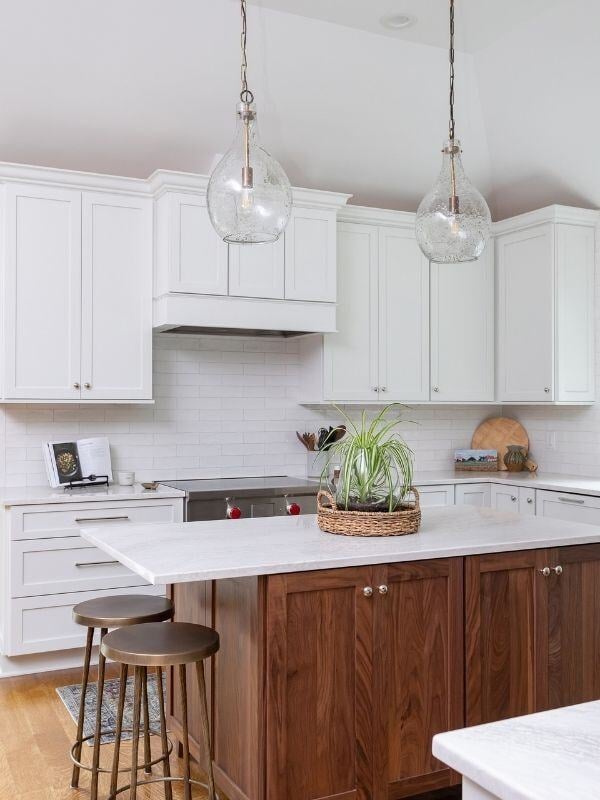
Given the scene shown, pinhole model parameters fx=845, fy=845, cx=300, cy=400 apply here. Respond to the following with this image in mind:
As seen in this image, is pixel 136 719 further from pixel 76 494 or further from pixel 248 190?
pixel 76 494

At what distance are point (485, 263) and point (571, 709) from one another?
510 cm

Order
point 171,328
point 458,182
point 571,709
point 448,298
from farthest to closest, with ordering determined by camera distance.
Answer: point 448,298 → point 171,328 → point 458,182 → point 571,709

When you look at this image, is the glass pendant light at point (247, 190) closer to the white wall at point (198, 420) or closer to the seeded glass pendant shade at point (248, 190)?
the seeded glass pendant shade at point (248, 190)

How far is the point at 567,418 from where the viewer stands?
6145 mm

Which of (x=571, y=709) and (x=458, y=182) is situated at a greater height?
(x=458, y=182)

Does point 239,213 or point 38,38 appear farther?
point 38,38

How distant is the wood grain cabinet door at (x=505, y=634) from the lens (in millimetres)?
3076

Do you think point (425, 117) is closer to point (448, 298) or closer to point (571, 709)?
point (448, 298)

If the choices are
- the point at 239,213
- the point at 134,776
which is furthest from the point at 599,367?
the point at 134,776

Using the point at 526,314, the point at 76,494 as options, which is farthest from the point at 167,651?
the point at 526,314

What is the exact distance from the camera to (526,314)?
236 inches

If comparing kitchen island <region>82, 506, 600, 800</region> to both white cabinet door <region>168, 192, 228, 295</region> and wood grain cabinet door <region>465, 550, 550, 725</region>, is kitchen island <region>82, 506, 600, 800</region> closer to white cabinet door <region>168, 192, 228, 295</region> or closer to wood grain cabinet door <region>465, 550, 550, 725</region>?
wood grain cabinet door <region>465, 550, 550, 725</region>

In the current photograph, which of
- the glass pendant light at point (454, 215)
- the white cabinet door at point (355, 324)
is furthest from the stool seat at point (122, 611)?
the white cabinet door at point (355, 324)

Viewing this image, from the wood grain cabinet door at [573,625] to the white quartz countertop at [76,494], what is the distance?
236cm
